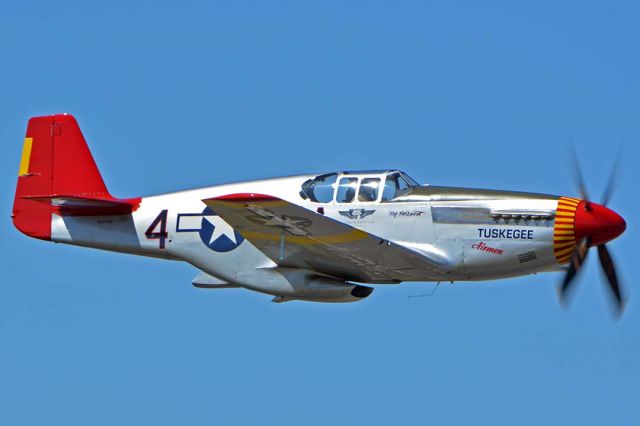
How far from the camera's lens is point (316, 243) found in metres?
22.7

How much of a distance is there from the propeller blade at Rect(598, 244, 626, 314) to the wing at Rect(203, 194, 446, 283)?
103 inches

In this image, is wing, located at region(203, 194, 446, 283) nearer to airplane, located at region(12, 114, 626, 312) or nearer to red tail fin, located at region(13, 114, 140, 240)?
airplane, located at region(12, 114, 626, 312)

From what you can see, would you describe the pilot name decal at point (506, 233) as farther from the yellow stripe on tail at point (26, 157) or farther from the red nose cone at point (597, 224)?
the yellow stripe on tail at point (26, 157)

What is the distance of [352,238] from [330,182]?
141cm

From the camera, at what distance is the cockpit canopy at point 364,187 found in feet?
75.6

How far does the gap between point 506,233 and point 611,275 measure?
1897 millimetres

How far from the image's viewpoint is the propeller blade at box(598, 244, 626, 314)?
22.7 metres

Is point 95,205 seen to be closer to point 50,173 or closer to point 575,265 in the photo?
point 50,173

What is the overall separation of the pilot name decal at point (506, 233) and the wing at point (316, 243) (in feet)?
3.01

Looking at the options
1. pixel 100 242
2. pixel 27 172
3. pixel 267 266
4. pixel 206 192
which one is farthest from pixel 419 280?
pixel 27 172

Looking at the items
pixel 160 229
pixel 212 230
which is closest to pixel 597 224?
pixel 212 230

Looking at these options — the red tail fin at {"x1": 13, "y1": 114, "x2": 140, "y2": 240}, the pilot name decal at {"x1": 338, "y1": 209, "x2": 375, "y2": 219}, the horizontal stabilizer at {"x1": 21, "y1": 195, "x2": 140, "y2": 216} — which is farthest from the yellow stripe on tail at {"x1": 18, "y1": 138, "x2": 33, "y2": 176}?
the pilot name decal at {"x1": 338, "y1": 209, "x2": 375, "y2": 219}

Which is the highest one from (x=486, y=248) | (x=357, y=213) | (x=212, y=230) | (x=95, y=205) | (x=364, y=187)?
(x=364, y=187)

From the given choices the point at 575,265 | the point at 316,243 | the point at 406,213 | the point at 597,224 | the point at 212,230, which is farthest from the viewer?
the point at 212,230
